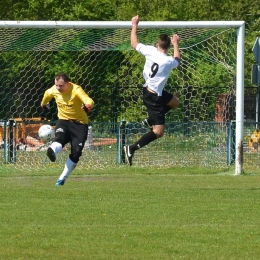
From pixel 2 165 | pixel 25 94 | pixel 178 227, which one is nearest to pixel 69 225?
pixel 178 227

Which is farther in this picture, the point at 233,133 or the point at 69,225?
the point at 233,133

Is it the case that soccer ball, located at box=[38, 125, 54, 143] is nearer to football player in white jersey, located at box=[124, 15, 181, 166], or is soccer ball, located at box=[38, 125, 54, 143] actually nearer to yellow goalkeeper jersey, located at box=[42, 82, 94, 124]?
yellow goalkeeper jersey, located at box=[42, 82, 94, 124]

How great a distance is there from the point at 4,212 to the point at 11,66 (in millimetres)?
10043

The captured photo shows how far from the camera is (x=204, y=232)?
9.55m

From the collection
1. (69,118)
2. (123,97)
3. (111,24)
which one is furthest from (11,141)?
(69,118)

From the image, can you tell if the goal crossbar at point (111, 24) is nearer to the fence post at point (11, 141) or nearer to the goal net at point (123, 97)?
the goal net at point (123, 97)

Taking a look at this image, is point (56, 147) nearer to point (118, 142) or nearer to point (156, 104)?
point (156, 104)

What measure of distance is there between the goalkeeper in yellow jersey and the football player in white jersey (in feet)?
3.56

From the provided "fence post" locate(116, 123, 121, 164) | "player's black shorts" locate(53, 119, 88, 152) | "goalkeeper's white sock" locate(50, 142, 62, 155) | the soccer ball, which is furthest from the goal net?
"goalkeeper's white sock" locate(50, 142, 62, 155)

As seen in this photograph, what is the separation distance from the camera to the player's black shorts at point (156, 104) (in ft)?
46.0

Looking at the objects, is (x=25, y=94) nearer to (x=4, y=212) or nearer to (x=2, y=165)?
(x=2, y=165)

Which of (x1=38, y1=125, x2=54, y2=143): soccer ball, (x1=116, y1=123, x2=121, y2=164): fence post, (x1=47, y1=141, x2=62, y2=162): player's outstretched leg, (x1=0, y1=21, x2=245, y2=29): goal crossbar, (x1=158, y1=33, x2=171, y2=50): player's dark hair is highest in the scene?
(x1=0, y1=21, x2=245, y2=29): goal crossbar

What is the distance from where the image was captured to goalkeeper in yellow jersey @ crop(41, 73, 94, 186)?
1471 centimetres

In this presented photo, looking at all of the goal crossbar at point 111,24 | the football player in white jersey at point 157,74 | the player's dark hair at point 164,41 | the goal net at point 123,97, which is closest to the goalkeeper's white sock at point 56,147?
the football player in white jersey at point 157,74
